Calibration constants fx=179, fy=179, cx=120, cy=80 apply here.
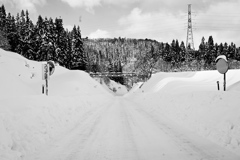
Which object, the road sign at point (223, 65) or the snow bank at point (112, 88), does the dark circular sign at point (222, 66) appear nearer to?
the road sign at point (223, 65)

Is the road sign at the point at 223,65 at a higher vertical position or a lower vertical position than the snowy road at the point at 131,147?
higher

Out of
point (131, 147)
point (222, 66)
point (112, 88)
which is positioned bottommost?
point (112, 88)

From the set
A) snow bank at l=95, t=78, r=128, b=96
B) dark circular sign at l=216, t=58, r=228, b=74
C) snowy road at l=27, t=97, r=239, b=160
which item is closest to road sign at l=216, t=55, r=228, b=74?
dark circular sign at l=216, t=58, r=228, b=74

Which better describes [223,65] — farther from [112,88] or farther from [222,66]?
[112,88]

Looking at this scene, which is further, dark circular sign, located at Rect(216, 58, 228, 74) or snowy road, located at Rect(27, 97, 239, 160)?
dark circular sign, located at Rect(216, 58, 228, 74)

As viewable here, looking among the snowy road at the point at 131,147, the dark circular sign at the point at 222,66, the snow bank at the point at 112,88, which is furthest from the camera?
the snow bank at the point at 112,88

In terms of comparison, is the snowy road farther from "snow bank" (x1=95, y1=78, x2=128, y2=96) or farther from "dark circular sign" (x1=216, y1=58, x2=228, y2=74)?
"snow bank" (x1=95, y1=78, x2=128, y2=96)

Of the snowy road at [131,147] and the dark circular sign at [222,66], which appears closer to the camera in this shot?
the snowy road at [131,147]

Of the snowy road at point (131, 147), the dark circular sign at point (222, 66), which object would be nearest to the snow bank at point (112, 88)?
the dark circular sign at point (222, 66)

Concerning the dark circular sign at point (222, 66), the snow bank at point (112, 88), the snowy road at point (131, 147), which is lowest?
the snow bank at point (112, 88)

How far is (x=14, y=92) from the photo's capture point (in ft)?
51.7

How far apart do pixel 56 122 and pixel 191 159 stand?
18.4ft

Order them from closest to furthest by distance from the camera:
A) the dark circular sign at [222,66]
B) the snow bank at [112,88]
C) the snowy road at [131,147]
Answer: the snowy road at [131,147] → the dark circular sign at [222,66] → the snow bank at [112,88]

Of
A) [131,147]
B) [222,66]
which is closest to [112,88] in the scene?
[222,66]
